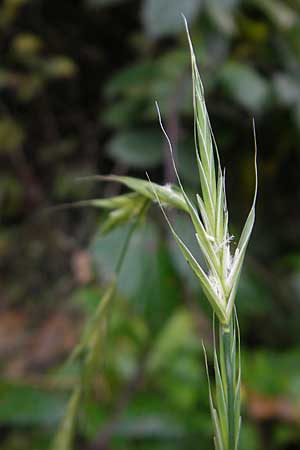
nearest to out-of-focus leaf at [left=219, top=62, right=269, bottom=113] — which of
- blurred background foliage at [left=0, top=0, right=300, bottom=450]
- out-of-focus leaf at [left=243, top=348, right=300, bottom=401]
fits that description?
blurred background foliage at [left=0, top=0, right=300, bottom=450]

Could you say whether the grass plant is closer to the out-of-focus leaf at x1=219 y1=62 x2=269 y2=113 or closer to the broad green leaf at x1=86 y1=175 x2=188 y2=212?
the broad green leaf at x1=86 y1=175 x2=188 y2=212

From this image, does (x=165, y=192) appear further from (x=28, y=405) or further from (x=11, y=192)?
(x=11, y=192)

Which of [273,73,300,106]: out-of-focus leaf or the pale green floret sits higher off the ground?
the pale green floret

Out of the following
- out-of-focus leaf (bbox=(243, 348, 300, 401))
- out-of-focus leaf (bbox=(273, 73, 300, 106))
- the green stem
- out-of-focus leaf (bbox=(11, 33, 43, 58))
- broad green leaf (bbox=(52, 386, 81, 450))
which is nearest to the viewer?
the green stem

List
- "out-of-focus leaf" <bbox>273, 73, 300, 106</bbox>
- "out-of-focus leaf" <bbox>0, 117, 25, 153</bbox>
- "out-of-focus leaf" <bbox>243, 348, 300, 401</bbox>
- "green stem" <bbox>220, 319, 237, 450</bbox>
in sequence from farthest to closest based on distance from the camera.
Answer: "out-of-focus leaf" <bbox>0, 117, 25, 153</bbox>
"out-of-focus leaf" <bbox>273, 73, 300, 106</bbox>
"out-of-focus leaf" <bbox>243, 348, 300, 401</bbox>
"green stem" <bbox>220, 319, 237, 450</bbox>

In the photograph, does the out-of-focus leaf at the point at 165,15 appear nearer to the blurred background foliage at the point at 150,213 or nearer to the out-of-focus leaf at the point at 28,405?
the blurred background foliage at the point at 150,213

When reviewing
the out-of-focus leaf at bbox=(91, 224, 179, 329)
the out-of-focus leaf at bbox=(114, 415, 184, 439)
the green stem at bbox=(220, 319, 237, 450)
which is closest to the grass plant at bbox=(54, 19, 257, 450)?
the green stem at bbox=(220, 319, 237, 450)

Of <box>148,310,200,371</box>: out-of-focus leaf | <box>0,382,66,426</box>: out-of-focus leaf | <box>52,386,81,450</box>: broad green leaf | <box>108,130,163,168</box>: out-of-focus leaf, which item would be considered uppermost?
<box>52,386,81,450</box>: broad green leaf

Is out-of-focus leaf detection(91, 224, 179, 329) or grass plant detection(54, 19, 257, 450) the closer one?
grass plant detection(54, 19, 257, 450)
